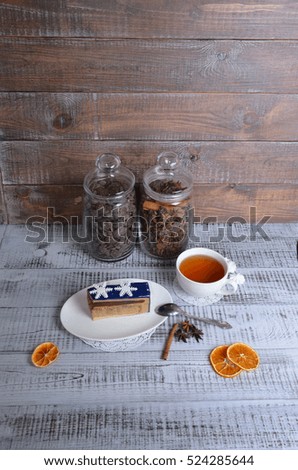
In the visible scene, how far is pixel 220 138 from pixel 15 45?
48 cm

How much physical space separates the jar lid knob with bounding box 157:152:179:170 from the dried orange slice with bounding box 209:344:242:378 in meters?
0.40

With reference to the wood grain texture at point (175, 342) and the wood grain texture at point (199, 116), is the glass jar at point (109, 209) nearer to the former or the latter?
the wood grain texture at point (199, 116)

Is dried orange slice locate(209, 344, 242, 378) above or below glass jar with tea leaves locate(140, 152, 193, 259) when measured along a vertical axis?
below

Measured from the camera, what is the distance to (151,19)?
99 centimetres

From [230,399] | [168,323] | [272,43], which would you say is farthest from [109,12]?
[230,399]

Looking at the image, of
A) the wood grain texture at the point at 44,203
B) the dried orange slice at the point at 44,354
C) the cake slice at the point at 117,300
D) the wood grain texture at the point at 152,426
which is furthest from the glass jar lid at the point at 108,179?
the wood grain texture at the point at 152,426

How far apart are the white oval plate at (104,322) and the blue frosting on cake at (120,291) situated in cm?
4

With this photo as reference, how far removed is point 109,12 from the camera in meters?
0.98

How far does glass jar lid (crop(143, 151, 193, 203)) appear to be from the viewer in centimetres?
106

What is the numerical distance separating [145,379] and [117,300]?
16 centimetres

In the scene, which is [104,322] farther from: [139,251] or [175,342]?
[139,251]

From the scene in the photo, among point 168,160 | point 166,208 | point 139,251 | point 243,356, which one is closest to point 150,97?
point 168,160

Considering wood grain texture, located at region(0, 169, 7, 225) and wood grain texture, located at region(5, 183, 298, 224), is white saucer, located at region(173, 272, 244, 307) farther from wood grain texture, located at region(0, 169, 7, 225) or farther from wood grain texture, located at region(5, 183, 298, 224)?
wood grain texture, located at region(0, 169, 7, 225)

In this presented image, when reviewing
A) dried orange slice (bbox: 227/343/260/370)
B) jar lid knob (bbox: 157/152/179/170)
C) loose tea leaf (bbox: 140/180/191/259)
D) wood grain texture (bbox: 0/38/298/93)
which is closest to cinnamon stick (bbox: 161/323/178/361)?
dried orange slice (bbox: 227/343/260/370)
